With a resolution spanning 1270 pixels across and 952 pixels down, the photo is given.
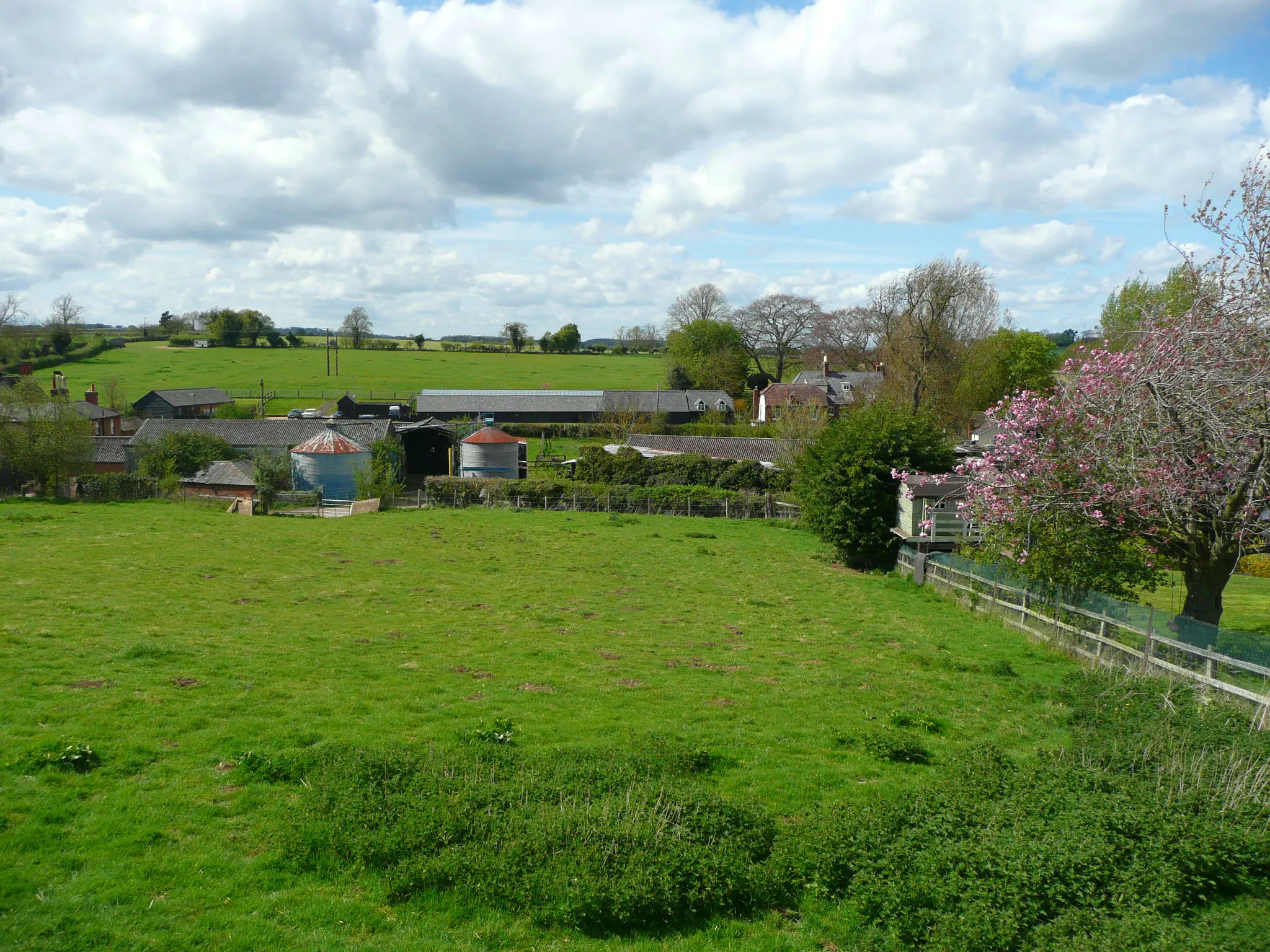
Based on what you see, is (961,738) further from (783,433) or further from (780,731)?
(783,433)

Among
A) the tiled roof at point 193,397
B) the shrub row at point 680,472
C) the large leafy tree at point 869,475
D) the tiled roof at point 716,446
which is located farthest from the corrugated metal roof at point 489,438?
the tiled roof at point 193,397

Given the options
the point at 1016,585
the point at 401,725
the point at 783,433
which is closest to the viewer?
the point at 401,725

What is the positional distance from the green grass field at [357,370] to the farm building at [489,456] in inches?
1855

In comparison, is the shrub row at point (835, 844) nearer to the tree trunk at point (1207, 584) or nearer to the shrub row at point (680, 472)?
the tree trunk at point (1207, 584)

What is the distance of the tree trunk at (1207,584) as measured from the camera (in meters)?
15.7

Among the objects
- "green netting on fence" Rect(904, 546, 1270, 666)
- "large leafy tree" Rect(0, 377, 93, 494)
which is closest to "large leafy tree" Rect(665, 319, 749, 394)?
"large leafy tree" Rect(0, 377, 93, 494)

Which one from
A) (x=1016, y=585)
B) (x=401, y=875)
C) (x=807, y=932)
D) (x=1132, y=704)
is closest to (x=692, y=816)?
(x=807, y=932)

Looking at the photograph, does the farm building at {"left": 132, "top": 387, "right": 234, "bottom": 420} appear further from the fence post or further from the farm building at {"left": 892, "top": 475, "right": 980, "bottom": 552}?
the fence post

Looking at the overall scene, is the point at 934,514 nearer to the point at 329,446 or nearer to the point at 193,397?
the point at 329,446

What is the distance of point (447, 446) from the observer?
57562mm

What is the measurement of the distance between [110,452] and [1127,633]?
58192mm

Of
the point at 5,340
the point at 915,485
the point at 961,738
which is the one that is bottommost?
the point at 961,738

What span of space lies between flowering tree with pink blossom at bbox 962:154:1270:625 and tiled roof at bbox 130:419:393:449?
4293 cm

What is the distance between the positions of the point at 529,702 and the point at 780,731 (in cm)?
426
